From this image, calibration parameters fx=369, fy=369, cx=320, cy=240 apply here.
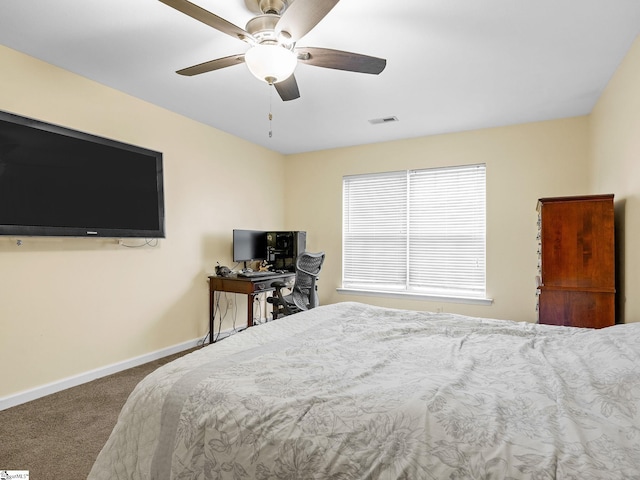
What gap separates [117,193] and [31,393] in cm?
165

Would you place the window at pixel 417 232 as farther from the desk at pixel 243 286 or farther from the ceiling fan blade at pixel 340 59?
the ceiling fan blade at pixel 340 59

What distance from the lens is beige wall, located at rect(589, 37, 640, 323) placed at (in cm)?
245

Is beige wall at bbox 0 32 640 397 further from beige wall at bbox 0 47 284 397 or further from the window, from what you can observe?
the window

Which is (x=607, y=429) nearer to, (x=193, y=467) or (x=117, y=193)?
(x=193, y=467)

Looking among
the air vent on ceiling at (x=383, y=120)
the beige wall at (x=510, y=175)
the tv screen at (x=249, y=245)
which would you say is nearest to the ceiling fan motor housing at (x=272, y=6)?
the air vent on ceiling at (x=383, y=120)

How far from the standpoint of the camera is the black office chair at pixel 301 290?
4031 mm

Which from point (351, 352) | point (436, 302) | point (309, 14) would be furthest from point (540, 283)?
point (309, 14)

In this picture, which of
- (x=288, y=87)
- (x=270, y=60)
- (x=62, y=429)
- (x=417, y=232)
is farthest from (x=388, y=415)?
(x=417, y=232)

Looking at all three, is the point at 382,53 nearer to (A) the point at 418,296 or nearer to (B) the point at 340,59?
(B) the point at 340,59

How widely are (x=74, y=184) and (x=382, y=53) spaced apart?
100 inches

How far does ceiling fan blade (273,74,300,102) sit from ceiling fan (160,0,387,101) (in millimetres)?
218

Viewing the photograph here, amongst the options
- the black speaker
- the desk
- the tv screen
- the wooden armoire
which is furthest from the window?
the wooden armoire

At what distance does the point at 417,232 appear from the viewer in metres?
4.72

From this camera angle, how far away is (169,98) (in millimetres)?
3432
